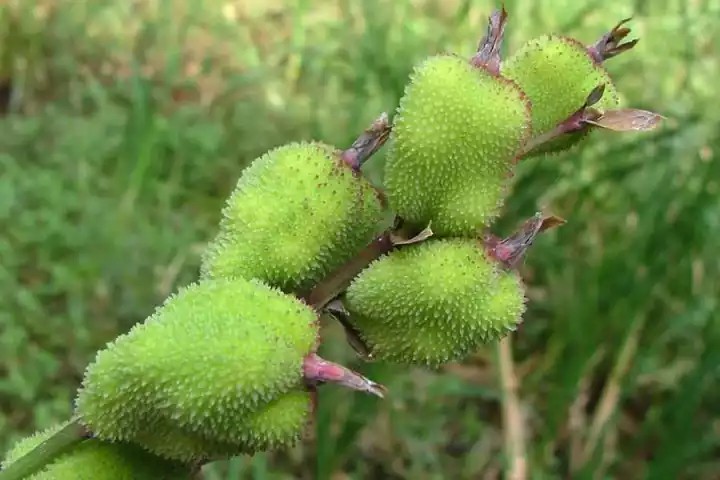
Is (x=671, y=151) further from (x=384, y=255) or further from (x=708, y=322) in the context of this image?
(x=384, y=255)

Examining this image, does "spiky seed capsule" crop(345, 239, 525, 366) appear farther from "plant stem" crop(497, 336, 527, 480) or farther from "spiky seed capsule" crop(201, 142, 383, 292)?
"plant stem" crop(497, 336, 527, 480)

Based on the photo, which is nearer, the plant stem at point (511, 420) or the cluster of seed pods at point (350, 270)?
the cluster of seed pods at point (350, 270)

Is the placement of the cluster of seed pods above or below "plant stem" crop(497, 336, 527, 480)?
above

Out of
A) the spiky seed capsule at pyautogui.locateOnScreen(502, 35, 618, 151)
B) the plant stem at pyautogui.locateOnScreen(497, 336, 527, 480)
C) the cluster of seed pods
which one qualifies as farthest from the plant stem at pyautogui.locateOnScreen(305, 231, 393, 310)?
the plant stem at pyautogui.locateOnScreen(497, 336, 527, 480)

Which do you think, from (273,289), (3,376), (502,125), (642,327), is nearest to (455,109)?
(502,125)

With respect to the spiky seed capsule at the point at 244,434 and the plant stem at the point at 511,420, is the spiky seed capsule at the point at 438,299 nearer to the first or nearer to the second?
the spiky seed capsule at the point at 244,434

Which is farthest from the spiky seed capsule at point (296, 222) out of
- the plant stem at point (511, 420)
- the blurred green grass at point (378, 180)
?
the plant stem at point (511, 420)
